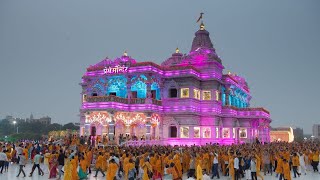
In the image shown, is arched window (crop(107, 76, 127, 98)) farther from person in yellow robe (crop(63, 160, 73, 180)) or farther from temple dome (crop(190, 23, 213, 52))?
person in yellow robe (crop(63, 160, 73, 180))

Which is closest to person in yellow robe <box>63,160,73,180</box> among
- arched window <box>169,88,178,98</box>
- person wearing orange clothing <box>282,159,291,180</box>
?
person wearing orange clothing <box>282,159,291,180</box>

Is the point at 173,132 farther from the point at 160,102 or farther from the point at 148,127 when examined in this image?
the point at 148,127

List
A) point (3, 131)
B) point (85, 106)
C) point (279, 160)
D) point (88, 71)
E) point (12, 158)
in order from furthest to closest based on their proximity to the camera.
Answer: point (3, 131) < point (88, 71) < point (85, 106) < point (12, 158) < point (279, 160)

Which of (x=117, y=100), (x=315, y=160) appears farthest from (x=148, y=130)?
(x=315, y=160)

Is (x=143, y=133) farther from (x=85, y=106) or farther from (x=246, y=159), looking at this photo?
(x=246, y=159)

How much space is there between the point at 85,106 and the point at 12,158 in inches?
568

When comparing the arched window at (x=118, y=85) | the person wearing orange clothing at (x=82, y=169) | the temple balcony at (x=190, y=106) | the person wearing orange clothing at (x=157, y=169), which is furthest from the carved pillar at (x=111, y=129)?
the person wearing orange clothing at (x=157, y=169)

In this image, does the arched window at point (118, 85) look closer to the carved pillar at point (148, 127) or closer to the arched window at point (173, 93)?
the carved pillar at point (148, 127)

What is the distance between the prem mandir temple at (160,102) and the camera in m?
43.8

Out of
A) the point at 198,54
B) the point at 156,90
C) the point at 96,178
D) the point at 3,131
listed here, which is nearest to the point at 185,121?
the point at 156,90

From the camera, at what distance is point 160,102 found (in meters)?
49.1

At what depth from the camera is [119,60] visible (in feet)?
160

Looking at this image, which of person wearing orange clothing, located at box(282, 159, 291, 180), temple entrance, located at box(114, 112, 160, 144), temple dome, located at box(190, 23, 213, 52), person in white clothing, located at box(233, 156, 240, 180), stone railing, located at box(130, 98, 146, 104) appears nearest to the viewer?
person wearing orange clothing, located at box(282, 159, 291, 180)

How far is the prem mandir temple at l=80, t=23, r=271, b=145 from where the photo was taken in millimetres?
43819
